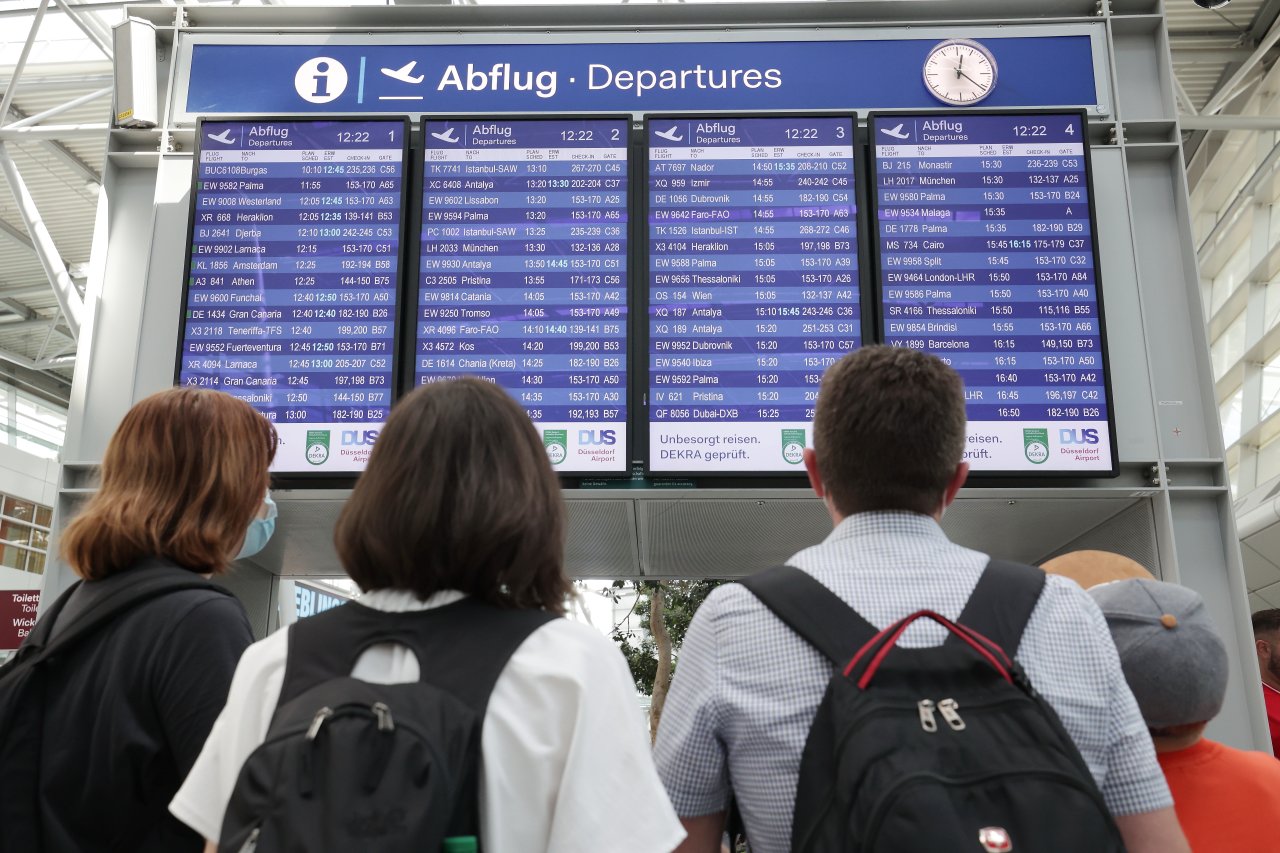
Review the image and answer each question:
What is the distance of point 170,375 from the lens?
4.18m

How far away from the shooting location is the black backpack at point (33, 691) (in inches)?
71.7

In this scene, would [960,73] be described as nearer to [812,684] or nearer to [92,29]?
[812,684]

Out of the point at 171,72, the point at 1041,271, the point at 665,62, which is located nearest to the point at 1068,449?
the point at 1041,271

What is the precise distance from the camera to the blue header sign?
4.39m

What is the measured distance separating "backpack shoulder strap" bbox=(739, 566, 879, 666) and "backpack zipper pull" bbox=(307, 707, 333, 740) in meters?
0.66

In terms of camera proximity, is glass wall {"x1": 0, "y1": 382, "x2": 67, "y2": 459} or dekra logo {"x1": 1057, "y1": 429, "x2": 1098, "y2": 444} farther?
glass wall {"x1": 0, "y1": 382, "x2": 67, "y2": 459}

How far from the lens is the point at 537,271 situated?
4.03m

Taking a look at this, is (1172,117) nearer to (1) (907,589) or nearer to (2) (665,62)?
(2) (665,62)

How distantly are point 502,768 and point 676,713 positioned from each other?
1.27ft

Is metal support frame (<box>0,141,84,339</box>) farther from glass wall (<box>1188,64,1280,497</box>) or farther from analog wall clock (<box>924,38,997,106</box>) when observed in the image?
glass wall (<box>1188,64,1280,497</box>)

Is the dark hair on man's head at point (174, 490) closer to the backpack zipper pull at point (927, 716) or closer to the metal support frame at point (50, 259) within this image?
the backpack zipper pull at point (927, 716)

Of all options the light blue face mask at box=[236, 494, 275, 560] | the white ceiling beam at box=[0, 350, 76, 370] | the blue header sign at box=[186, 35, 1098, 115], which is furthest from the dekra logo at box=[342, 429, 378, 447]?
the white ceiling beam at box=[0, 350, 76, 370]

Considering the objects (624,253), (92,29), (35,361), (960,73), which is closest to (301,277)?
(624,253)

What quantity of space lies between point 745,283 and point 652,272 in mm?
334
